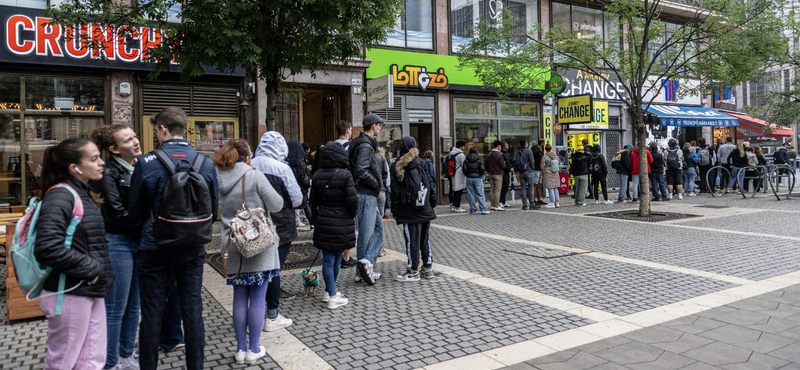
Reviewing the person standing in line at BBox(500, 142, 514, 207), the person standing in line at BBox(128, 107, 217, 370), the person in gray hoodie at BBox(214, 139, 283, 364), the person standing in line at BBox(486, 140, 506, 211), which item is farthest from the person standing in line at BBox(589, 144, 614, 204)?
the person standing in line at BBox(128, 107, 217, 370)

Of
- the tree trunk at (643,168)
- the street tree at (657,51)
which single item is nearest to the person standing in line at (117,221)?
the street tree at (657,51)

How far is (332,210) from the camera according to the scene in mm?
5430

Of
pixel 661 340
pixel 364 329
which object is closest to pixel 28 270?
pixel 364 329

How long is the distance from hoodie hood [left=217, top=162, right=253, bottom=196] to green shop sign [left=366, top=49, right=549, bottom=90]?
11.6 metres

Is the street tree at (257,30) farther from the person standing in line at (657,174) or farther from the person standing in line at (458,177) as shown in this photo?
the person standing in line at (657,174)

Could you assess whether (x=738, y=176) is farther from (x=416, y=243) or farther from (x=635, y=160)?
(x=416, y=243)

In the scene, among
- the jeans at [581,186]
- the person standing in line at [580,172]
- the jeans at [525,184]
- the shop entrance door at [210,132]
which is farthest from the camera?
the jeans at [581,186]

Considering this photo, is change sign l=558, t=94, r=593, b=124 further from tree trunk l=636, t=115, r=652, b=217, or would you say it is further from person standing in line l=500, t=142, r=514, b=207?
tree trunk l=636, t=115, r=652, b=217

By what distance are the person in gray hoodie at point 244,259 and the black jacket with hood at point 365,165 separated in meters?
2.05

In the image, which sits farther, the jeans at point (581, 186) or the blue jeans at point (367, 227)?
the jeans at point (581, 186)

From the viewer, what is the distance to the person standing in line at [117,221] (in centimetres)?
357

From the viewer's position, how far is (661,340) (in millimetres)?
4203

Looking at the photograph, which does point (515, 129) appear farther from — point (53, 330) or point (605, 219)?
point (53, 330)

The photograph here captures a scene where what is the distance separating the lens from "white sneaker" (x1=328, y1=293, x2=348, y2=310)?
537 centimetres
